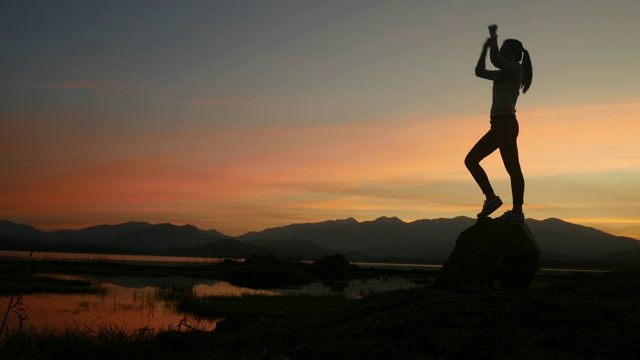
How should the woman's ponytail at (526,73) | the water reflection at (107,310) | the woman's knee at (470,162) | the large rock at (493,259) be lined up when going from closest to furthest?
1. the large rock at (493,259)
2. the woman's ponytail at (526,73)
3. the woman's knee at (470,162)
4. the water reflection at (107,310)

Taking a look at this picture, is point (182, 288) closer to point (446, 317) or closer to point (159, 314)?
point (159, 314)

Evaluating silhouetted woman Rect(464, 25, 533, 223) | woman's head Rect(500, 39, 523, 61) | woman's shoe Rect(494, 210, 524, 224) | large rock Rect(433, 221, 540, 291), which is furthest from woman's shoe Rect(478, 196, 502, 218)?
woman's head Rect(500, 39, 523, 61)

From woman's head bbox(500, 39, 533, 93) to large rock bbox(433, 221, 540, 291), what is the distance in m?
3.02

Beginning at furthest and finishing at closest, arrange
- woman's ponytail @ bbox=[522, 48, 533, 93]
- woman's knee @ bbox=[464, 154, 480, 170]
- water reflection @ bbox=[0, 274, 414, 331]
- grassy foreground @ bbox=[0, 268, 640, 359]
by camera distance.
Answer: water reflection @ bbox=[0, 274, 414, 331], woman's knee @ bbox=[464, 154, 480, 170], woman's ponytail @ bbox=[522, 48, 533, 93], grassy foreground @ bbox=[0, 268, 640, 359]

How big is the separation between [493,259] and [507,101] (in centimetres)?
324

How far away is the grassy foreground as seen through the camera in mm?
6559

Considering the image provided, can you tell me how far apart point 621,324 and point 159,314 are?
732 inches

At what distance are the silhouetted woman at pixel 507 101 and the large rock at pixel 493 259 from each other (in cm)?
40

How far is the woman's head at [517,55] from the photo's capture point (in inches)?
423

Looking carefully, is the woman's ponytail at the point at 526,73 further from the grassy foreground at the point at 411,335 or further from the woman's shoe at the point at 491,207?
the grassy foreground at the point at 411,335

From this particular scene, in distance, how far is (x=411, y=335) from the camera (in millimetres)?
7117

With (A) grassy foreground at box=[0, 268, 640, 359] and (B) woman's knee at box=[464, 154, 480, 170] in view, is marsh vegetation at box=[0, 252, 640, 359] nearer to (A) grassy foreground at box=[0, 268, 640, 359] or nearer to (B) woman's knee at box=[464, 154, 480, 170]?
(A) grassy foreground at box=[0, 268, 640, 359]

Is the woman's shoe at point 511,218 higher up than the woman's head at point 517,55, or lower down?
lower down

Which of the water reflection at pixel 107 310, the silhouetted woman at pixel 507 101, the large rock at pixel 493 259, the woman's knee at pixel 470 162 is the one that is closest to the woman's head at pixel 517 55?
the silhouetted woman at pixel 507 101
